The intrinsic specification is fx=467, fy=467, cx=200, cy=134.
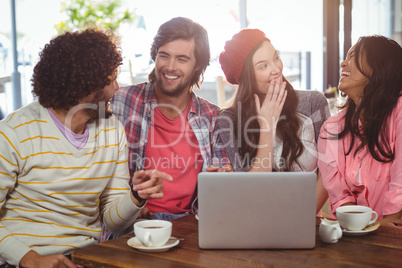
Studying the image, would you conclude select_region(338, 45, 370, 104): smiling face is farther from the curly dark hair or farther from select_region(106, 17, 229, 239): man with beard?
the curly dark hair

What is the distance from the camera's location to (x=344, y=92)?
6.32 feet

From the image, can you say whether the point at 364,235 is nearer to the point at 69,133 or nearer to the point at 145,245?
the point at 145,245

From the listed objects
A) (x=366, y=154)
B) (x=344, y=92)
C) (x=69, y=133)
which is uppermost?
(x=344, y=92)

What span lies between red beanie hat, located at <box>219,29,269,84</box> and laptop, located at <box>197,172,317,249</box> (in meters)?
1.10

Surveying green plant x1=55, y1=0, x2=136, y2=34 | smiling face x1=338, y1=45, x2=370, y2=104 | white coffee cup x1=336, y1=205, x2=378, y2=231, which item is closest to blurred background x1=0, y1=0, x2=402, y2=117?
green plant x1=55, y1=0, x2=136, y2=34

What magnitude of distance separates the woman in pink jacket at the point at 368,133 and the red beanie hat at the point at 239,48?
0.45 metres

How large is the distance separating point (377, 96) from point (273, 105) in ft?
1.59

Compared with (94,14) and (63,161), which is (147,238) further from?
(94,14)

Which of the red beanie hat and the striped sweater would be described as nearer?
the striped sweater

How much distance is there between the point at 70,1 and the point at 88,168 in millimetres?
3138

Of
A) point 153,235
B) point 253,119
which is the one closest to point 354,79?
point 253,119

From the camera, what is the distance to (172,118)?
2148 millimetres

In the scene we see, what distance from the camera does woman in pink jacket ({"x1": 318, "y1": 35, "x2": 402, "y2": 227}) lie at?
1825mm

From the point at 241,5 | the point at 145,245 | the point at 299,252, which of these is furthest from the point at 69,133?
the point at 241,5
